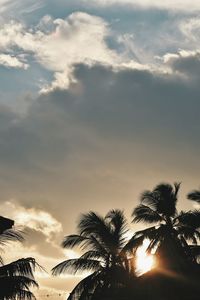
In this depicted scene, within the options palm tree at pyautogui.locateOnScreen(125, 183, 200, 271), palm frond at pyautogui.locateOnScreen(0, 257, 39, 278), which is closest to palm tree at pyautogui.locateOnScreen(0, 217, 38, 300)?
palm frond at pyautogui.locateOnScreen(0, 257, 39, 278)

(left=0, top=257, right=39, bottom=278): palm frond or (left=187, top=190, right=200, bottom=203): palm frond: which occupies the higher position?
(left=187, top=190, right=200, bottom=203): palm frond

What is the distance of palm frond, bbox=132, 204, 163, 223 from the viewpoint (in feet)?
106

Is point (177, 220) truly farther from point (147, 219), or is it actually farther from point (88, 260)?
point (88, 260)

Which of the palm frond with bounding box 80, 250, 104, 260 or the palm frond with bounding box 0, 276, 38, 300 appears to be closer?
the palm frond with bounding box 0, 276, 38, 300

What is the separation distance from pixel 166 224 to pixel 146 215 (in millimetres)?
1349

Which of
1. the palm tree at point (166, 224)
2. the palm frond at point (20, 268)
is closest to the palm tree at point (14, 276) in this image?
the palm frond at point (20, 268)

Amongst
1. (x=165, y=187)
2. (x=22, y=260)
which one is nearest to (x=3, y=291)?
(x=22, y=260)

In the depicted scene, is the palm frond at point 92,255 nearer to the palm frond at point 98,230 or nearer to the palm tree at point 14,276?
the palm frond at point 98,230

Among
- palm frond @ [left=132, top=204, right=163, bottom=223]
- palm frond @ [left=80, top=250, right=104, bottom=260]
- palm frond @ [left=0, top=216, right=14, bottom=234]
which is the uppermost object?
palm frond @ [left=132, top=204, right=163, bottom=223]

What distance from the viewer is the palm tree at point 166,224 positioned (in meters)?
29.8

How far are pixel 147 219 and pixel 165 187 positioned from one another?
267cm

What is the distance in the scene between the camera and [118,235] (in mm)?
33188

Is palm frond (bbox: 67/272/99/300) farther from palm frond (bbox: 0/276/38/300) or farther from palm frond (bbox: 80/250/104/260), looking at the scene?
palm frond (bbox: 0/276/38/300)

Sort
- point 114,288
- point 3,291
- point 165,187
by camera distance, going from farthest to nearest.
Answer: point 165,187 → point 114,288 → point 3,291
